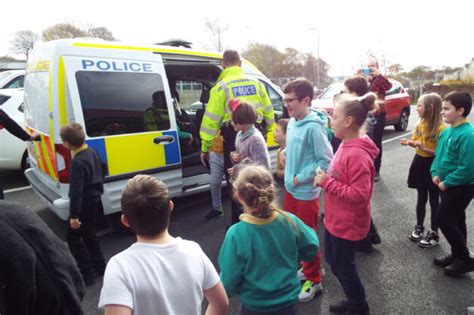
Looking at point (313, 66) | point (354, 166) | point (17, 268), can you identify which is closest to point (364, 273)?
point (354, 166)

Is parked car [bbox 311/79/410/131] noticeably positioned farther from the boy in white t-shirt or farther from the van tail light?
the boy in white t-shirt

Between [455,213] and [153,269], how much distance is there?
2.58m

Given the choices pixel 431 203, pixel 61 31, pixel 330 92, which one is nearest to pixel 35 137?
pixel 431 203

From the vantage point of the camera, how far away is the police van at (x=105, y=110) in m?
3.34

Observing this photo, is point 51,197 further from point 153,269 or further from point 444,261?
point 444,261

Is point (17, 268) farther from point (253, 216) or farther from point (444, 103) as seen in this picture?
point (444, 103)

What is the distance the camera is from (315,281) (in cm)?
273

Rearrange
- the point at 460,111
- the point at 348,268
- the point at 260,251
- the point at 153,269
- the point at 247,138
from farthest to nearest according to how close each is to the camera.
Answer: the point at 247,138 < the point at 460,111 < the point at 348,268 < the point at 260,251 < the point at 153,269

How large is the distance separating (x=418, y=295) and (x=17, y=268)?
280 centimetres

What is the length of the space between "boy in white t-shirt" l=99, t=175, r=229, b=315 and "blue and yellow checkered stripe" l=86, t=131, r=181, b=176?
86.3 inches

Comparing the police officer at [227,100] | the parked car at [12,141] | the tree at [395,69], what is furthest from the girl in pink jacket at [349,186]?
the tree at [395,69]

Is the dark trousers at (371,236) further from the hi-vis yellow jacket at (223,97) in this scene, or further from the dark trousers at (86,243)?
the dark trousers at (86,243)

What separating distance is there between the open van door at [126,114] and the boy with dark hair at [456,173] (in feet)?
8.89

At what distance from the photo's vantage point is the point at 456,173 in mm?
2752
